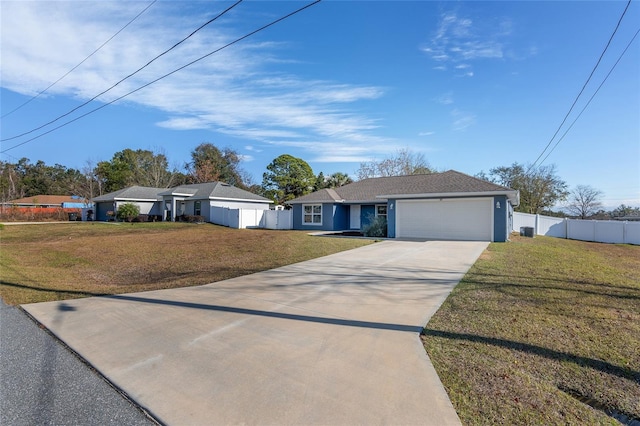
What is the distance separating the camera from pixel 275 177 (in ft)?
157

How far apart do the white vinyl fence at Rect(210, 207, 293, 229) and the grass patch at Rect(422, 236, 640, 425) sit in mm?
20059

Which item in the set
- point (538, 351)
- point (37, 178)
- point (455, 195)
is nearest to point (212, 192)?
point (455, 195)

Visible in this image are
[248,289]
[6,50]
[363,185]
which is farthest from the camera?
[363,185]

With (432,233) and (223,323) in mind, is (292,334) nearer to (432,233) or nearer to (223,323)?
(223,323)

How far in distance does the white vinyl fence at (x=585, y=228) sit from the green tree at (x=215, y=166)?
37.1 m

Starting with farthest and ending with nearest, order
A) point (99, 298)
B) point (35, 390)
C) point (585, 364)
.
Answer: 1. point (99, 298)
2. point (585, 364)
3. point (35, 390)

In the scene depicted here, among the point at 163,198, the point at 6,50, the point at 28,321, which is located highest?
the point at 6,50

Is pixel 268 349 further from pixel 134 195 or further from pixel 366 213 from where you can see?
pixel 134 195

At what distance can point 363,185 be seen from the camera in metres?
25.2

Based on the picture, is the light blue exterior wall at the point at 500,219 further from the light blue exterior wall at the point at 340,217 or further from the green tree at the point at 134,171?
the green tree at the point at 134,171

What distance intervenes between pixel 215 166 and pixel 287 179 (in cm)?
1075

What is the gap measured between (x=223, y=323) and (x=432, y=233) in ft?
48.9

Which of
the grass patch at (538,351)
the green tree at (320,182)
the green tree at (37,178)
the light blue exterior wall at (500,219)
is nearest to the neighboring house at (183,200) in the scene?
the green tree at (320,182)

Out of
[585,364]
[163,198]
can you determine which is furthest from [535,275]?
[163,198]
